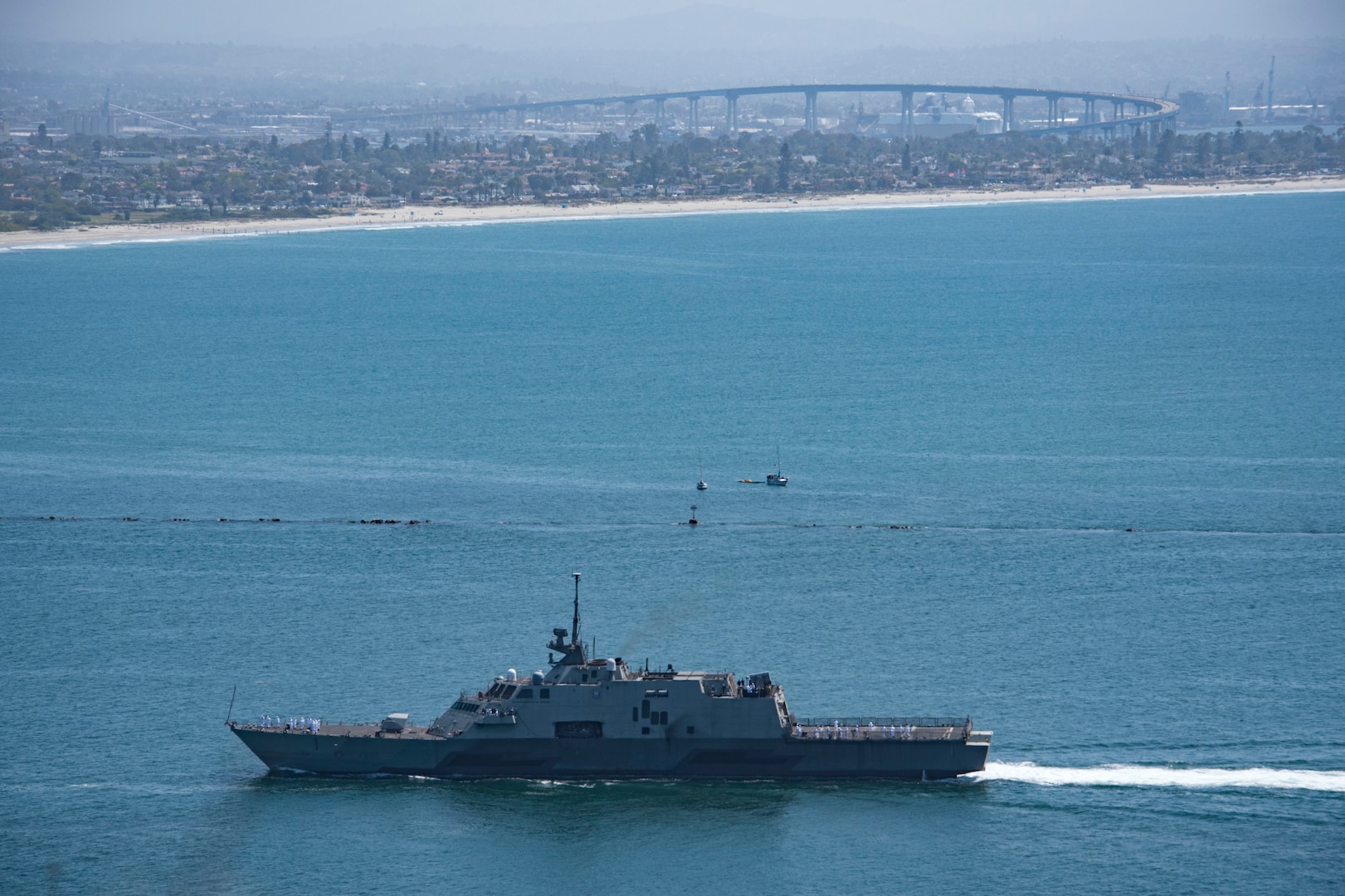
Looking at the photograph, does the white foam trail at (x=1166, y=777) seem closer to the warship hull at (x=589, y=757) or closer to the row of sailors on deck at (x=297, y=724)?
the warship hull at (x=589, y=757)

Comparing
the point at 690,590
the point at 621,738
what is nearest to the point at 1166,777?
the point at 621,738

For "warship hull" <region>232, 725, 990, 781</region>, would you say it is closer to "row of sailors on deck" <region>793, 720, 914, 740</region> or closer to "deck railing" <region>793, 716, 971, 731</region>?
"row of sailors on deck" <region>793, 720, 914, 740</region>

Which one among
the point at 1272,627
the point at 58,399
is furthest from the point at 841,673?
the point at 58,399

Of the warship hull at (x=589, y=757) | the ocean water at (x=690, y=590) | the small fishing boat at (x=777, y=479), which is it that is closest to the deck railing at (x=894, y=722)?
the warship hull at (x=589, y=757)

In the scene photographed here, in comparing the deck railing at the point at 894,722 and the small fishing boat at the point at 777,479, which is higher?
the small fishing boat at the point at 777,479

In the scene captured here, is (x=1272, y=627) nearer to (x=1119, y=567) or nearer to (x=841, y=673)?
(x=1119, y=567)

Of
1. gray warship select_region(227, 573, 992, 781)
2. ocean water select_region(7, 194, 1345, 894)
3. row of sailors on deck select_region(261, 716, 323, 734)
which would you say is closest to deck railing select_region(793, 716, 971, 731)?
gray warship select_region(227, 573, 992, 781)
